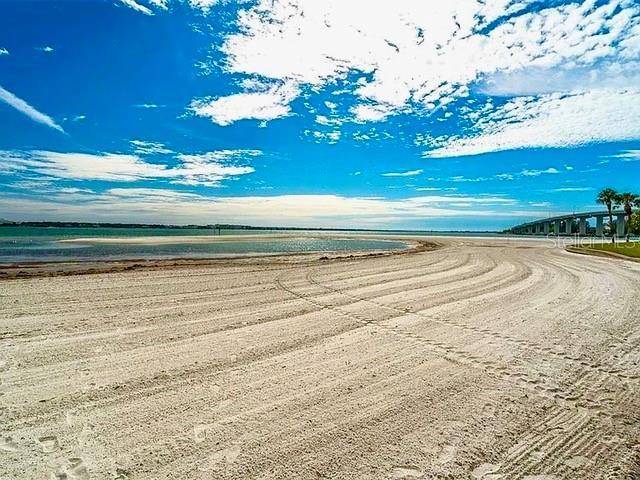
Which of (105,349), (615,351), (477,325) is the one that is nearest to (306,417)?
(105,349)

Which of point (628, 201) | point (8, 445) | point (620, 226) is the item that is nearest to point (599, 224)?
point (620, 226)

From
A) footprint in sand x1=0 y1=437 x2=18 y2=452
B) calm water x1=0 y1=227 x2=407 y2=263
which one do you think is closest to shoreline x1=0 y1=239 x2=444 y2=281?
calm water x1=0 y1=227 x2=407 y2=263

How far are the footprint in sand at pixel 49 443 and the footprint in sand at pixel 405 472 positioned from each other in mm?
3023

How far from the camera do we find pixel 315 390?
4.62 metres

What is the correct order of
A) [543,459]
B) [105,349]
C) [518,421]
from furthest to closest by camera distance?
[105,349] < [518,421] < [543,459]

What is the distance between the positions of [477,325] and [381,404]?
425 cm

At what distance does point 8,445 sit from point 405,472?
3595mm

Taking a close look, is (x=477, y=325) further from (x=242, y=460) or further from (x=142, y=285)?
(x=142, y=285)

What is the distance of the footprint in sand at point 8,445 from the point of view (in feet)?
10.9

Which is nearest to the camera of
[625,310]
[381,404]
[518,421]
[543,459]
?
[543,459]

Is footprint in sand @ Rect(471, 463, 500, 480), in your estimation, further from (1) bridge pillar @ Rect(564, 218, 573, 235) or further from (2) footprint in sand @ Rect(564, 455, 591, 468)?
(1) bridge pillar @ Rect(564, 218, 573, 235)

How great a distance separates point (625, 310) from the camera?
941cm

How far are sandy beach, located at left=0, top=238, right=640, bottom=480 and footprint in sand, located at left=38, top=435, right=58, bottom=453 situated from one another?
0.02 metres

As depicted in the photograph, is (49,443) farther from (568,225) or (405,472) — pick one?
(568,225)
